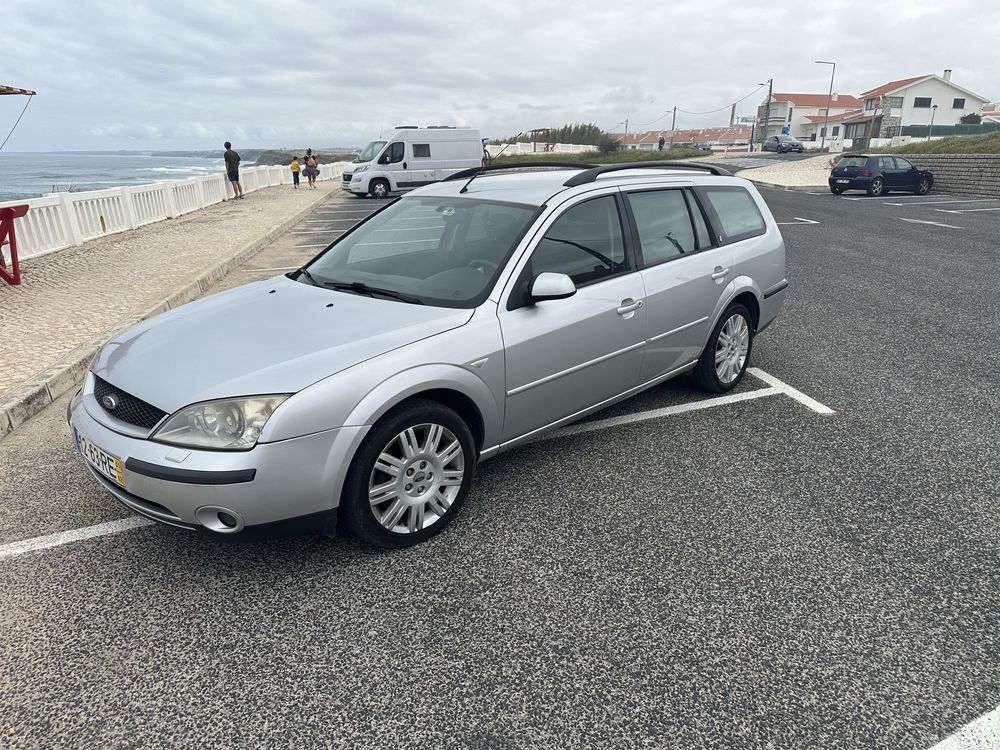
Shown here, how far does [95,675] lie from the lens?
7.83 ft

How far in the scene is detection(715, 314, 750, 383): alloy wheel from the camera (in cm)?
484

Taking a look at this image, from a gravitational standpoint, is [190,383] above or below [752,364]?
above

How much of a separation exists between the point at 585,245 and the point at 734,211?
1816mm

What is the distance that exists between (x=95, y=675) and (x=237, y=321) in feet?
5.36

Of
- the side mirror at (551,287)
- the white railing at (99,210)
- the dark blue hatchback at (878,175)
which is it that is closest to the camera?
the side mirror at (551,287)

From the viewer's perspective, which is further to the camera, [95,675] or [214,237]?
[214,237]

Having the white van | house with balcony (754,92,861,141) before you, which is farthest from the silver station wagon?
house with balcony (754,92,861,141)

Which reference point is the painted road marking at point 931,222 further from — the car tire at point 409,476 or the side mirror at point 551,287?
the car tire at point 409,476

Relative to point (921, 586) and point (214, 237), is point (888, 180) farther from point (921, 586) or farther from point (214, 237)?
point (921, 586)

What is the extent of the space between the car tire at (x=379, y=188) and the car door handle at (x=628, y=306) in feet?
75.6

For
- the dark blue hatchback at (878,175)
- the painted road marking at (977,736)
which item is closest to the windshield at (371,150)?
the dark blue hatchback at (878,175)

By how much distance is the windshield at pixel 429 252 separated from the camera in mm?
3447

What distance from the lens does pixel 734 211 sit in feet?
16.4

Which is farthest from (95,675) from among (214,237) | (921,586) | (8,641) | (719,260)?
(214,237)
